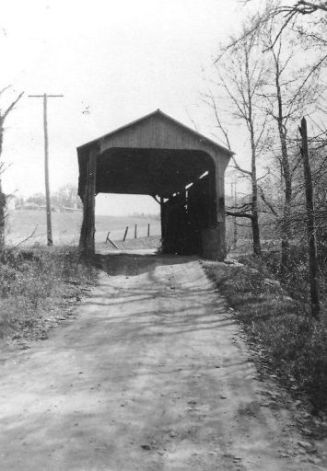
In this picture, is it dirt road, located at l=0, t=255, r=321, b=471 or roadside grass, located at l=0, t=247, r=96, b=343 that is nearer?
dirt road, located at l=0, t=255, r=321, b=471

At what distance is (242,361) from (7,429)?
A: 3185mm

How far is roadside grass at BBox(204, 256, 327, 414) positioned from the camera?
201 inches

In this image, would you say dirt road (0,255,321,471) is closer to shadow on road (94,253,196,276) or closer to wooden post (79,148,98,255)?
shadow on road (94,253,196,276)

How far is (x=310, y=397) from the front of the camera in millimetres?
4781

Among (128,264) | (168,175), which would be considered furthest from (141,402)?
(168,175)

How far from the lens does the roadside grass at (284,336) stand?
5.10 metres

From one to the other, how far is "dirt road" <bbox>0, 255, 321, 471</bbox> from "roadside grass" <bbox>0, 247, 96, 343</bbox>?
0.56 m

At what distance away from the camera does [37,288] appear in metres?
9.38

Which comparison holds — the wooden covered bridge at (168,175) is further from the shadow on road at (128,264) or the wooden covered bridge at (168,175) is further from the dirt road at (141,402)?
the dirt road at (141,402)

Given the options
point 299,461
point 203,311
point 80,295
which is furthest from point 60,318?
point 299,461

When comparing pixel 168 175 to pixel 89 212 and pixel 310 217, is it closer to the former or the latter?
pixel 89 212

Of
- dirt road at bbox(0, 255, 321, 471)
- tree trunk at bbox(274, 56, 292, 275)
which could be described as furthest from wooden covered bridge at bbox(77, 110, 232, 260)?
dirt road at bbox(0, 255, 321, 471)

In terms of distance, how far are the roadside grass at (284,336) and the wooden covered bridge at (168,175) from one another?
259 inches

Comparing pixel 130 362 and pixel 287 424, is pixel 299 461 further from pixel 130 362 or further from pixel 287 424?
pixel 130 362
